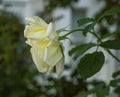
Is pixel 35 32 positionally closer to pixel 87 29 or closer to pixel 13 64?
pixel 87 29

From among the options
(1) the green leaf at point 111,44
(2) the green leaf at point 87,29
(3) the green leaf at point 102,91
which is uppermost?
(2) the green leaf at point 87,29

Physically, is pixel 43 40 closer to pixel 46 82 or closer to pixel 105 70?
pixel 46 82

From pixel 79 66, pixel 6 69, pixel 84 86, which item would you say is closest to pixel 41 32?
pixel 79 66

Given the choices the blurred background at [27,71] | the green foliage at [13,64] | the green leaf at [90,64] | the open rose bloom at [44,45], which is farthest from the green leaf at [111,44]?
the green foliage at [13,64]

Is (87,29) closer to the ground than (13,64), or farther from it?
farther from it

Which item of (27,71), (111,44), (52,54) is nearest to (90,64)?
(111,44)

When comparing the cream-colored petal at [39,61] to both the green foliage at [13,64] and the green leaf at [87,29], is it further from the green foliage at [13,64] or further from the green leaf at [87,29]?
the green foliage at [13,64]
